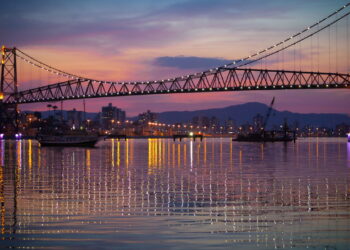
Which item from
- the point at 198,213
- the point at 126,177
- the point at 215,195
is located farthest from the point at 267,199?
the point at 126,177

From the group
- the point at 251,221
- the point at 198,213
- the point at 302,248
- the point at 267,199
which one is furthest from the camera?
the point at 267,199

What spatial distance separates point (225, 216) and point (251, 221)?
976mm

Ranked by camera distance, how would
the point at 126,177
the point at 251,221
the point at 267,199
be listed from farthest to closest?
the point at 126,177 → the point at 267,199 → the point at 251,221

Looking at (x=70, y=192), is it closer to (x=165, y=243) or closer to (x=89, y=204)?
(x=89, y=204)

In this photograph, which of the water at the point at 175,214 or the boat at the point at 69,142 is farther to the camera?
the boat at the point at 69,142

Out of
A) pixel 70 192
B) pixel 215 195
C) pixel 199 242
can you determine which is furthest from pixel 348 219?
pixel 70 192

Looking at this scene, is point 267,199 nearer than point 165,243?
No

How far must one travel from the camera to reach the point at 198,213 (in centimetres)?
1538

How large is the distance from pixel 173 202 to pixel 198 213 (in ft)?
7.94

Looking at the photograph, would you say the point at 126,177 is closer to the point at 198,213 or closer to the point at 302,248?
the point at 198,213

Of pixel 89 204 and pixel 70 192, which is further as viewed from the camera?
pixel 70 192

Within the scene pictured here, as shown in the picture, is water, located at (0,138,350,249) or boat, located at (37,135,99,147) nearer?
water, located at (0,138,350,249)

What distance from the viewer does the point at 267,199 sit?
18.5 metres

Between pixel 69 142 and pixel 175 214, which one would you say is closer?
pixel 175 214
